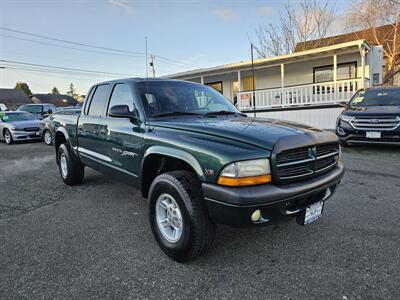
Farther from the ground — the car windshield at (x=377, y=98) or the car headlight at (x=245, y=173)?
the car windshield at (x=377, y=98)

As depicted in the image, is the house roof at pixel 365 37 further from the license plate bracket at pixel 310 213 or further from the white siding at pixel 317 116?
the license plate bracket at pixel 310 213

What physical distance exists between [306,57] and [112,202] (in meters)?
12.0

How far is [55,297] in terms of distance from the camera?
7.09 feet

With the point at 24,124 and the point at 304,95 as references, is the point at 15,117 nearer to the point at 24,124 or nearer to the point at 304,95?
the point at 24,124

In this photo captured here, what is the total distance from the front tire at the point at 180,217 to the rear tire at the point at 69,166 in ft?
9.19

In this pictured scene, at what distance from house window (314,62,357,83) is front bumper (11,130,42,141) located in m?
13.7

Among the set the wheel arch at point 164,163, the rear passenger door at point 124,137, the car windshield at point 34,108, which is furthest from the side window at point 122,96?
the car windshield at point 34,108

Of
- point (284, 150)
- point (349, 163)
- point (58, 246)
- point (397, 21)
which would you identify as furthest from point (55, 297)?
point (397, 21)

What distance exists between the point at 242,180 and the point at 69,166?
12.8 ft

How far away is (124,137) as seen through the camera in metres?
3.38

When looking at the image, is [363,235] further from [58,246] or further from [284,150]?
[58,246]

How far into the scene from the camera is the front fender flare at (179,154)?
2.35 m

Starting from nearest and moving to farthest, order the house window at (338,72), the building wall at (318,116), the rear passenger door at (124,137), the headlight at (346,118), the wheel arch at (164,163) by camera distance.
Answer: the wheel arch at (164,163) → the rear passenger door at (124,137) → the headlight at (346,118) → the building wall at (318,116) → the house window at (338,72)

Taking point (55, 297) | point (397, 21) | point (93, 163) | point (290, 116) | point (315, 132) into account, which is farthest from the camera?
point (397, 21)
